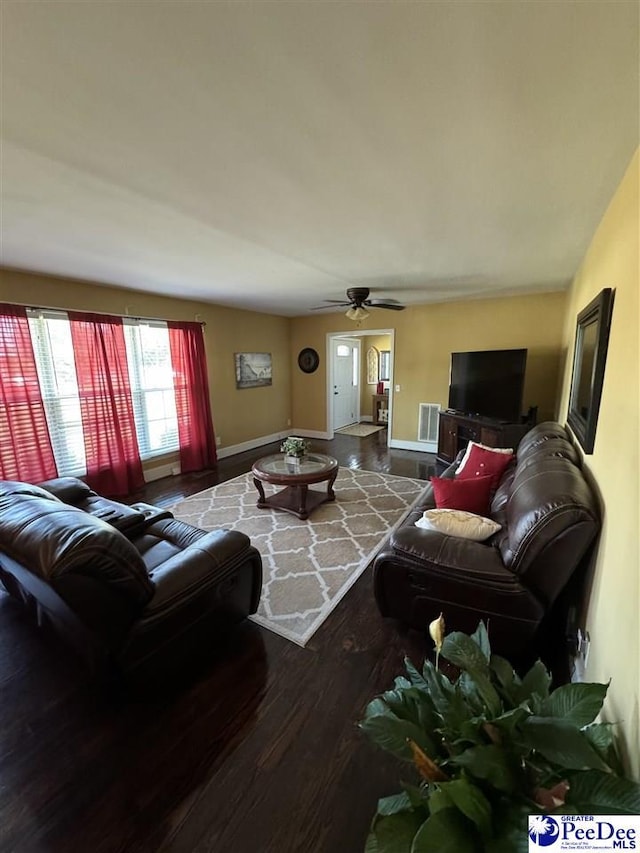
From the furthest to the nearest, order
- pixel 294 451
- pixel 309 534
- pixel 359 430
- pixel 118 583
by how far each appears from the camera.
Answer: pixel 359 430 < pixel 294 451 < pixel 309 534 < pixel 118 583

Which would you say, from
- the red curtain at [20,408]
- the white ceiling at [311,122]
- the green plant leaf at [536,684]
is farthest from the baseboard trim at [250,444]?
the green plant leaf at [536,684]

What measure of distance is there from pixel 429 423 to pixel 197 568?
4.77 metres

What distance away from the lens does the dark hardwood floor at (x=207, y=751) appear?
3.90 feet

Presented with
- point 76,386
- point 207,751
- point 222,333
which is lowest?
point 207,751

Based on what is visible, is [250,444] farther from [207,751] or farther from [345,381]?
[207,751]

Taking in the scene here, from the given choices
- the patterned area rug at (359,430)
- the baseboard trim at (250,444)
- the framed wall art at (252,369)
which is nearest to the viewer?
the baseboard trim at (250,444)

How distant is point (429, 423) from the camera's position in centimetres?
578

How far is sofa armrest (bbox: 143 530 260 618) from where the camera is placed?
1561 millimetres

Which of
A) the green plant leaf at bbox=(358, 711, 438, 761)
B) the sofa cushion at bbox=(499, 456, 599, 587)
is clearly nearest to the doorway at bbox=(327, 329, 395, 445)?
the sofa cushion at bbox=(499, 456, 599, 587)

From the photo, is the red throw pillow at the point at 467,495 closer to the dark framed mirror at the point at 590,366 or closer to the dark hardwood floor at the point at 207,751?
the dark framed mirror at the point at 590,366

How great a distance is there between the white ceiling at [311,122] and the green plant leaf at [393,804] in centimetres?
180

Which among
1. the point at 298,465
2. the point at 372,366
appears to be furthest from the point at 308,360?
the point at 298,465

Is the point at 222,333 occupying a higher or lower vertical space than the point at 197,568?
higher

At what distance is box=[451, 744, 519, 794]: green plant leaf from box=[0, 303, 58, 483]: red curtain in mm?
4018
